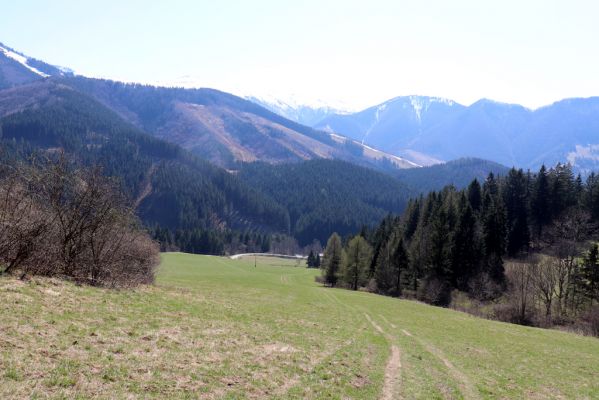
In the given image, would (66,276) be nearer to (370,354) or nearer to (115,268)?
(115,268)

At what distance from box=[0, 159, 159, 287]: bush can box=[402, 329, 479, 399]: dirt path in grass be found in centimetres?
2137

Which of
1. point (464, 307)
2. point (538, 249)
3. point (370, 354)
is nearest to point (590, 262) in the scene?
Answer: point (464, 307)

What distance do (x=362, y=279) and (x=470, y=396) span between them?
69.0 metres

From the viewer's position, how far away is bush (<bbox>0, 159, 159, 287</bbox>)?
68.2ft

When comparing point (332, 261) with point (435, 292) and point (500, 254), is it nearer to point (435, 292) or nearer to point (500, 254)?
point (435, 292)

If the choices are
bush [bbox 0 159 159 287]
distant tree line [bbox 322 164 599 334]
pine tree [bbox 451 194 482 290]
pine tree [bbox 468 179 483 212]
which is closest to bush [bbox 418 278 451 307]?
distant tree line [bbox 322 164 599 334]

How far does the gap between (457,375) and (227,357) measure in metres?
11.1

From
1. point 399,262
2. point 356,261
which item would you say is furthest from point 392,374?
point 356,261

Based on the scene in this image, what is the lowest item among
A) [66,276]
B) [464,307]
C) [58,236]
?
[464,307]

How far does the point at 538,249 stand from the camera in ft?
293

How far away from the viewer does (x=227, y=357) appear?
1552 centimetres

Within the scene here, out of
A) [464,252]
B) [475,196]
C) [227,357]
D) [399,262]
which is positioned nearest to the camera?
[227,357]

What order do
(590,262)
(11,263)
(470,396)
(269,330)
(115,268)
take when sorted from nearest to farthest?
(470,396) < (11,263) < (269,330) < (115,268) < (590,262)

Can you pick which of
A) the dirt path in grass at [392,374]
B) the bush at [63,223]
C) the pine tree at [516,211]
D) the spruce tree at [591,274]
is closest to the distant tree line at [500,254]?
the spruce tree at [591,274]
